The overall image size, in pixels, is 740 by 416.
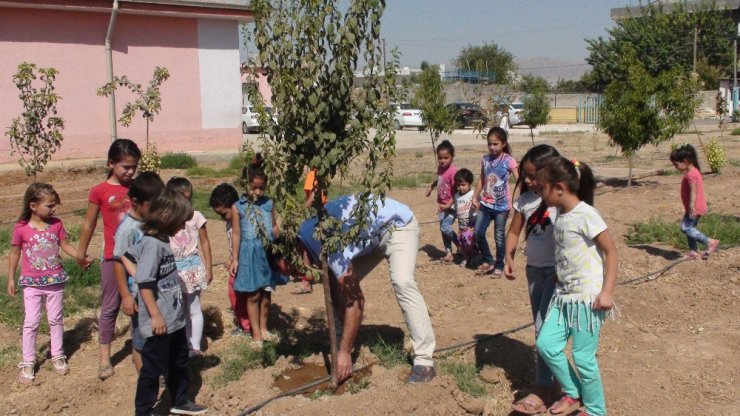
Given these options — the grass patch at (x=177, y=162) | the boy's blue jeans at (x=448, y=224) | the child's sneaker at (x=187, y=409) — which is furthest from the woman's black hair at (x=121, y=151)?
the grass patch at (x=177, y=162)

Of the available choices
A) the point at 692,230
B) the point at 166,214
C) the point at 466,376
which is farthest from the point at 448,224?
the point at 166,214

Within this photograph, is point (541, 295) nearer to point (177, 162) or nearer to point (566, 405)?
point (566, 405)

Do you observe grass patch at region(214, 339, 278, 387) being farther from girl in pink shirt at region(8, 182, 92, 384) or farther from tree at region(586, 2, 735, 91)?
tree at region(586, 2, 735, 91)

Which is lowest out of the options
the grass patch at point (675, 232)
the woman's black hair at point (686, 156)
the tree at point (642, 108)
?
the grass patch at point (675, 232)

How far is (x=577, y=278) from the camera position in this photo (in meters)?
4.11

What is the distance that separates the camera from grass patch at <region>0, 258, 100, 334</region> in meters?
6.46

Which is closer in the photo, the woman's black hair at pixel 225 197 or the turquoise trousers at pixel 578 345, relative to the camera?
the turquoise trousers at pixel 578 345

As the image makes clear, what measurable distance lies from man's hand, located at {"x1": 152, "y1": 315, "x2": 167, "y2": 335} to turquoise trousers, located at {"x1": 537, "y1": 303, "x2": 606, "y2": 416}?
2098 millimetres

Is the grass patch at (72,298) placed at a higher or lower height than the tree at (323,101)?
lower

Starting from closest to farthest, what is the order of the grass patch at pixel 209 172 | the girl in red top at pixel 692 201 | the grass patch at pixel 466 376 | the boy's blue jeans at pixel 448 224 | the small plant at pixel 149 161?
the grass patch at pixel 466 376 → the girl in red top at pixel 692 201 → the boy's blue jeans at pixel 448 224 → the small plant at pixel 149 161 → the grass patch at pixel 209 172

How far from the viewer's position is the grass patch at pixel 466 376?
4793 mm

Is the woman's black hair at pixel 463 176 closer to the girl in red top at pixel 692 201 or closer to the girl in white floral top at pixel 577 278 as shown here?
the girl in red top at pixel 692 201

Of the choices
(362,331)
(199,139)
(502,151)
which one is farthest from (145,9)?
(362,331)

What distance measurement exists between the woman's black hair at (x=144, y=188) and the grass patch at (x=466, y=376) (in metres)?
2.17
